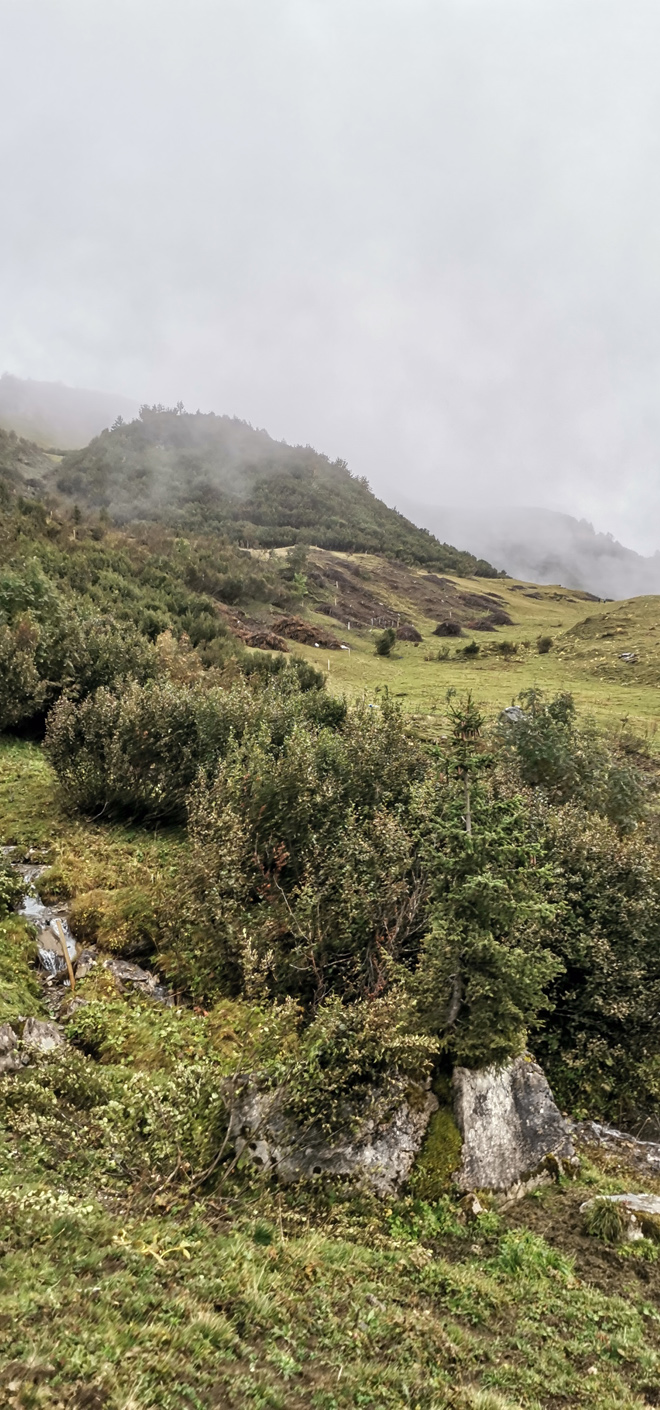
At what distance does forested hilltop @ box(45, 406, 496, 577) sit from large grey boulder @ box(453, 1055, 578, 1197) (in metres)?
96.2

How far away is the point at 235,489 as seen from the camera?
136500 mm

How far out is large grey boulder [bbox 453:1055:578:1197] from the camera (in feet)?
24.4

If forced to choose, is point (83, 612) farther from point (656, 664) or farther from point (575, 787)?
point (656, 664)

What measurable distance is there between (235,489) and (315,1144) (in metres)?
142

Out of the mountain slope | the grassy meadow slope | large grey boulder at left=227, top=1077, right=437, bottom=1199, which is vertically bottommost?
large grey boulder at left=227, top=1077, right=437, bottom=1199

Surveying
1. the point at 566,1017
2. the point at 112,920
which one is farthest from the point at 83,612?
the point at 566,1017

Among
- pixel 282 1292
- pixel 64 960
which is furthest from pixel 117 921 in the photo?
pixel 282 1292

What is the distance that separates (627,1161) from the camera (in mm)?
8398

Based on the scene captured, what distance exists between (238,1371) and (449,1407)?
5.38ft

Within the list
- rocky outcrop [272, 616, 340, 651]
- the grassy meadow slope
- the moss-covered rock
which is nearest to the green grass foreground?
the moss-covered rock

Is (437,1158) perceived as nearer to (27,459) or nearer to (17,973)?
(17,973)

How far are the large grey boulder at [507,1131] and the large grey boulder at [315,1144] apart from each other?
2.50 feet

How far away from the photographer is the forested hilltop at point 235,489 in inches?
4311

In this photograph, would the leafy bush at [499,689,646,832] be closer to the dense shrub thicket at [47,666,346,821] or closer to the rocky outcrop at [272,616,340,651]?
the dense shrub thicket at [47,666,346,821]
